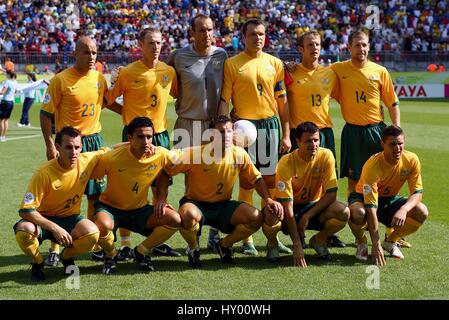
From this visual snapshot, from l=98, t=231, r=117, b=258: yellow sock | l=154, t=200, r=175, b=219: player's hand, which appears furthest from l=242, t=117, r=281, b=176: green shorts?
l=98, t=231, r=117, b=258: yellow sock

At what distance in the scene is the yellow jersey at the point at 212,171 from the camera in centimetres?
645

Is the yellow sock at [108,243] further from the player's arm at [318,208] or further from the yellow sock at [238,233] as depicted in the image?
the player's arm at [318,208]

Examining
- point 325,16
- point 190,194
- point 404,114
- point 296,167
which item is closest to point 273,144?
point 296,167

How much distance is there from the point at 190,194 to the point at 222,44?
26664 millimetres

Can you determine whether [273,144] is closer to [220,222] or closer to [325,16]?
[220,222]

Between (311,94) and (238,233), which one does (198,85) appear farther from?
(238,233)

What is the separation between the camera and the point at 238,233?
6.45 metres

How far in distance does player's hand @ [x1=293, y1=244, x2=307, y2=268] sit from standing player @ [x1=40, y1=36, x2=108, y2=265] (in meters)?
1.81

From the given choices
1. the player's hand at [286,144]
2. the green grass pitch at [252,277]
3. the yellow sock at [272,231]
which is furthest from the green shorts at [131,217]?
the player's hand at [286,144]

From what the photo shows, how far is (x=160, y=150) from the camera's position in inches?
251

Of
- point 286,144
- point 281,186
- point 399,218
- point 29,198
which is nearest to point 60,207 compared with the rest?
point 29,198

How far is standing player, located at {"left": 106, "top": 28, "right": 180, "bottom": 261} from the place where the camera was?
688 centimetres

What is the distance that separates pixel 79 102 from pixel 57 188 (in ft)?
3.55

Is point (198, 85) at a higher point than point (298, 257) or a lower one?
higher
